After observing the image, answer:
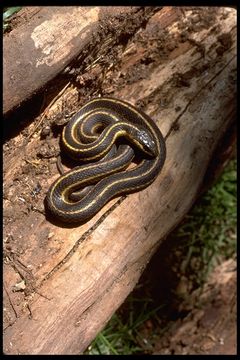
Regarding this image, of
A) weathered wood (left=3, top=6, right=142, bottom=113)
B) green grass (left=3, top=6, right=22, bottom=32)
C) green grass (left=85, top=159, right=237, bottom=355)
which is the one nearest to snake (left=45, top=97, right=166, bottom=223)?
weathered wood (left=3, top=6, right=142, bottom=113)

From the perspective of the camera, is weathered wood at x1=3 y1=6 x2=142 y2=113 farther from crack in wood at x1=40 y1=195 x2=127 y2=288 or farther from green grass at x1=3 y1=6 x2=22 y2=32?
crack in wood at x1=40 y1=195 x2=127 y2=288

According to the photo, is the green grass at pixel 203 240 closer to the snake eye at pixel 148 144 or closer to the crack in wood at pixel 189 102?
the crack in wood at pixel 189 102

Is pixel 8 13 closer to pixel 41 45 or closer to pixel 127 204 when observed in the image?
pixel 41 45

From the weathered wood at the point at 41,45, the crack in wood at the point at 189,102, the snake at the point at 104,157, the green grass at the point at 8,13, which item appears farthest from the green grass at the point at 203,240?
the green grass at the point at 8,13

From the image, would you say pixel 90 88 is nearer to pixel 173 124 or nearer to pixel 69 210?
pixel 173 124

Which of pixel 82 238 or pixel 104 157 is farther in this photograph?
pixel 104 157

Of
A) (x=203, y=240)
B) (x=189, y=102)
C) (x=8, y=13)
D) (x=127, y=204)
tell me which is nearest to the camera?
(x=127, y=204)

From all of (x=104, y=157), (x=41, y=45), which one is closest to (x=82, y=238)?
(x=104, y=157)
